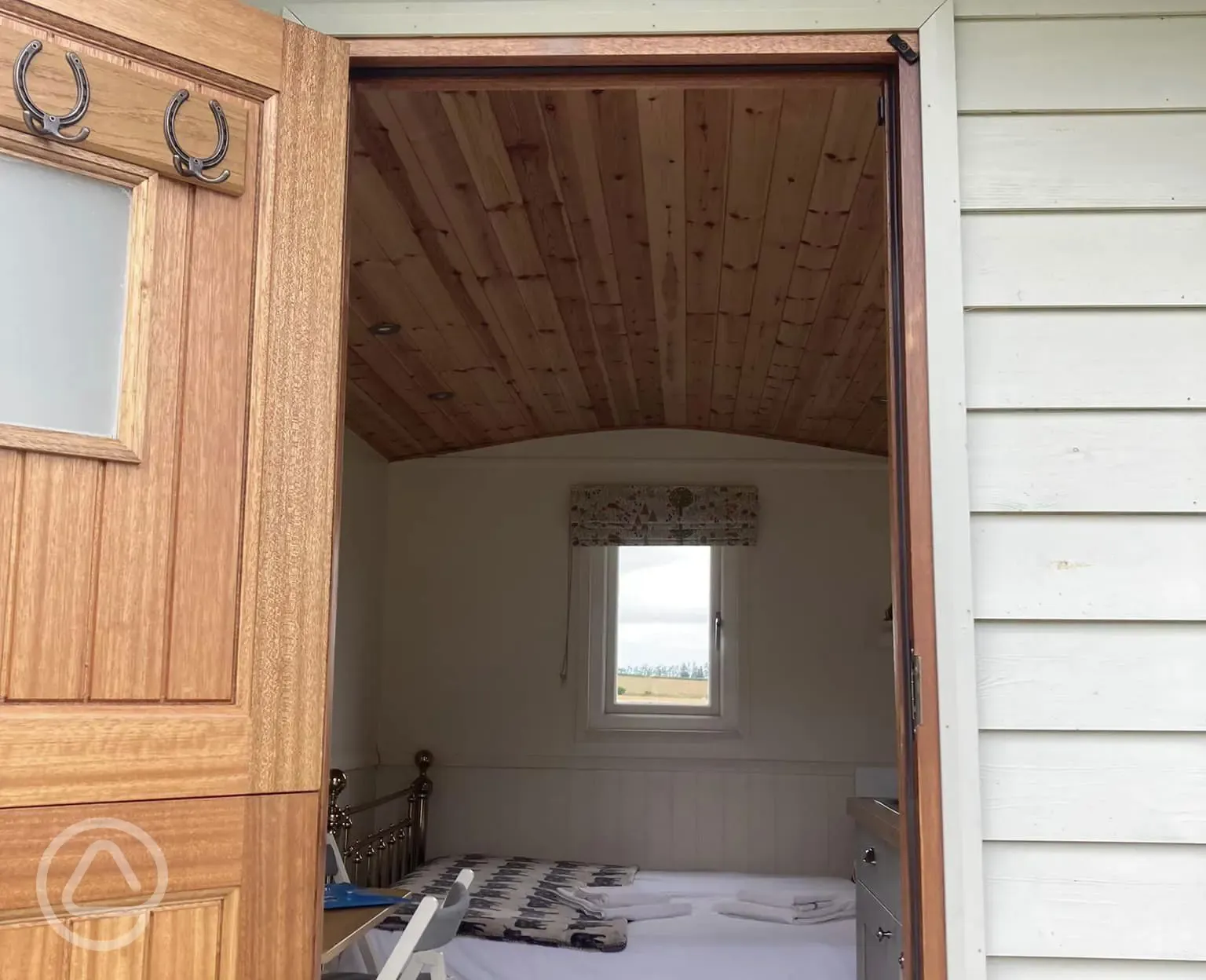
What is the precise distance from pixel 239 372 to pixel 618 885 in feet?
11.7

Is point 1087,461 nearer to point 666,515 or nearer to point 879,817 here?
point 879,817

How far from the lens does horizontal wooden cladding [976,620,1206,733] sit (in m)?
1.57

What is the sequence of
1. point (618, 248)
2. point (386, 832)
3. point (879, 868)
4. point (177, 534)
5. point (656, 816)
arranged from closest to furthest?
point (177, 534), point (879, 868), point (618, 248), point (386, 832), point (656, 816)

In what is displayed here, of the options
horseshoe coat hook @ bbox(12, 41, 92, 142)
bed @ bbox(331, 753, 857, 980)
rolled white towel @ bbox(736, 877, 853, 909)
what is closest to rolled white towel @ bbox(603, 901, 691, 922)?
bed @ bbox(331, 753, 857, 980)

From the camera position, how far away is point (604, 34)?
1756mm

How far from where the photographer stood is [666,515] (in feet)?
19.0

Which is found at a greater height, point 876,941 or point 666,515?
point 666,515

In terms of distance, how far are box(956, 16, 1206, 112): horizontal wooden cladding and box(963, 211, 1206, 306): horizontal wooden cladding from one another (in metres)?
0.17

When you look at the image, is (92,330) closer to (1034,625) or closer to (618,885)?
(1034,625)

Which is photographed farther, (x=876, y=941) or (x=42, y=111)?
(x=876, y=941)

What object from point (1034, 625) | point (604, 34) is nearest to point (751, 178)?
point (604, 34)

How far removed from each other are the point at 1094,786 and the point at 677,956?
2403 mm

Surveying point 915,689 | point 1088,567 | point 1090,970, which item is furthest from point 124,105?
point 1090,970
